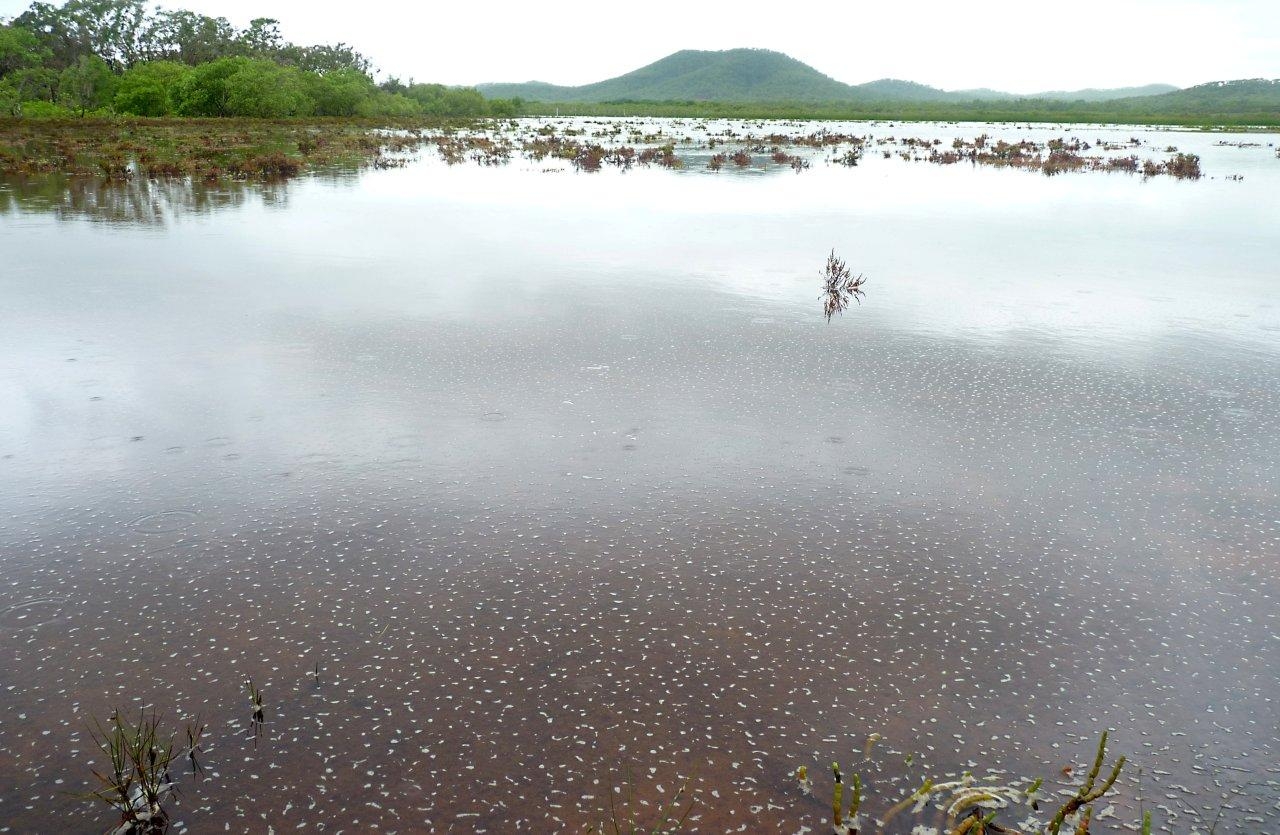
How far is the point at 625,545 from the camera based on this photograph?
4211 mm

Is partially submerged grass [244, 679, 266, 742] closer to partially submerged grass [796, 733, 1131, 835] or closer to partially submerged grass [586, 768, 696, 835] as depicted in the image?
partially submerged grass [586, 768, 696, 835]

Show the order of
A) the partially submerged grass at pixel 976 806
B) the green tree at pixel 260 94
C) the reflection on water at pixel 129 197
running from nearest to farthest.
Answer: the partially submerged grass at pixel 976 806, the reflection on water at pixel 129 197, the green tree at pixel 260 94

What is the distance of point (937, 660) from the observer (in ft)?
11.2

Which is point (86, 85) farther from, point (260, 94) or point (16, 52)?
point (260, 94)

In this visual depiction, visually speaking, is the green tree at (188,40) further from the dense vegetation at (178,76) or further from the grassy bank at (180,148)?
the grassy bank at (180,148)

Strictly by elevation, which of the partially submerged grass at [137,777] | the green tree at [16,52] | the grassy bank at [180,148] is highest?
the green tree at [16,52]

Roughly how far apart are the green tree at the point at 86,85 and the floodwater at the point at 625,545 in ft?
209

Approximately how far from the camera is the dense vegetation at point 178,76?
54219 mm

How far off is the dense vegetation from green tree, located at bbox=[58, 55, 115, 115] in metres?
0.09

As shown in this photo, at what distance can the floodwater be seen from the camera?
288cm

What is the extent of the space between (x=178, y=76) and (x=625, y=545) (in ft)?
235

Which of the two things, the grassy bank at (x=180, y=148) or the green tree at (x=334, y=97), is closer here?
the grassy bank at (x=180, y=148)

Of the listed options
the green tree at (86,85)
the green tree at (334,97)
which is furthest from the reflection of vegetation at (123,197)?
the green tree at (334,97)

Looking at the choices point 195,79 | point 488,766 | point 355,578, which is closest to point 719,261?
point 355,578
